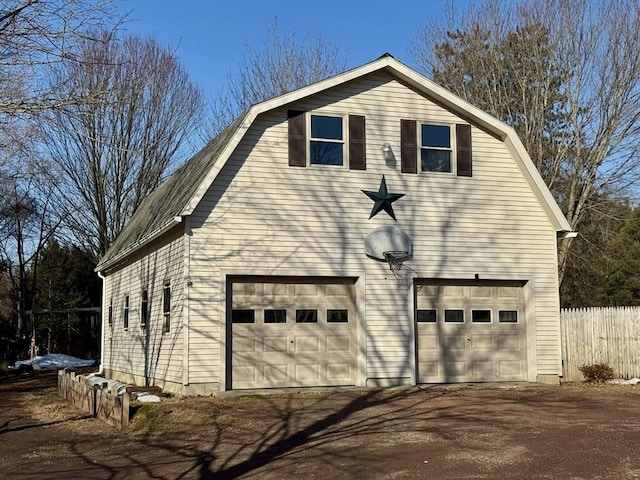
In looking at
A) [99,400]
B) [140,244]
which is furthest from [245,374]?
[140,244]

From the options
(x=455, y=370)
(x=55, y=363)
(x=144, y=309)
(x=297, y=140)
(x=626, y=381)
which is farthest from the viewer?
(x=55, y=363)

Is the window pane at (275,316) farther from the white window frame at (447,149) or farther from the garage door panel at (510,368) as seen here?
the garage door panel at (510,368)

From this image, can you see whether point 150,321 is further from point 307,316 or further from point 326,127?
point 326,127

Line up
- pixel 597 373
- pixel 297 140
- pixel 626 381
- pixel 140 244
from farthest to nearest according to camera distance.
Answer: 1. pixel 140 244
2. pixel 597 373
3. pixel 626 381
4. pixel 297 140

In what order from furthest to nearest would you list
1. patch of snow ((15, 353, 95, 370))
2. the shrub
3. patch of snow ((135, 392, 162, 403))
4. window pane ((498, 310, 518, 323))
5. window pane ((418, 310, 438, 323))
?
patch of snow ((15, 353, 95, 370))
the shrub
window pane ((498, 310, 518, 323))
window pane ((418, 310, 438, 323))
patch of snow ((135, 392, 162, 403))

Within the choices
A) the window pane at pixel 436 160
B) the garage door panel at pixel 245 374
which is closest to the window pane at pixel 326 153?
the window pane at pixel 436 160

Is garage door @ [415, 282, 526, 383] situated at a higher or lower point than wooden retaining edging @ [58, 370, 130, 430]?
higher

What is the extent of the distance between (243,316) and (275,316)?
2.16 feet

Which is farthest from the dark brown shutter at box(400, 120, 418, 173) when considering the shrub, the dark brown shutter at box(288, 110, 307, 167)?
the shrub

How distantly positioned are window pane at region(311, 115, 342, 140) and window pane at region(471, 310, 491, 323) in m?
4.80

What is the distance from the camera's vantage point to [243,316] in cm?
1502

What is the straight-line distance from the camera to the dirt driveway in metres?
8.49

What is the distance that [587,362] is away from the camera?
1789 cm

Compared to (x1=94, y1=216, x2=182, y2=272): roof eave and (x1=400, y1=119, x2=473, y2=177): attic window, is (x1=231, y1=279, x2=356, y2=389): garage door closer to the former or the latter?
(x1=94, y1=216, x2=182, y2=272): roof eave
